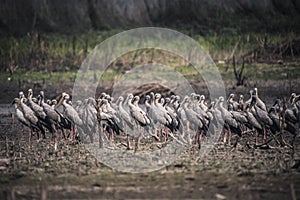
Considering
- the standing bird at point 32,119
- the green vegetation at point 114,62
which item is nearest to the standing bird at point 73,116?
the standing bird at point 32,119

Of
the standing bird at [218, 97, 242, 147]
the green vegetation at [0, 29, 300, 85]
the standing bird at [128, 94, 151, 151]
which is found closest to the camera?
the standing bird at [218, 97, 242, 147]

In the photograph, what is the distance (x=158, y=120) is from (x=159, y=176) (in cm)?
290

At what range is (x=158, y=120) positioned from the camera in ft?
47.5

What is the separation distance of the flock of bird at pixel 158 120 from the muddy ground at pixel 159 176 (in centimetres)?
39

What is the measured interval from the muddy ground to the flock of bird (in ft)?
1.29

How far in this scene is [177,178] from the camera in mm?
11469

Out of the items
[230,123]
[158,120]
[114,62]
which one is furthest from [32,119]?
[114,62]

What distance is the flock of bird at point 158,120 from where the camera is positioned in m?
14.1

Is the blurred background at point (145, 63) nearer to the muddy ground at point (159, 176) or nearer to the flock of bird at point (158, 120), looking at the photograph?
the muddy ground at point (159, 176)

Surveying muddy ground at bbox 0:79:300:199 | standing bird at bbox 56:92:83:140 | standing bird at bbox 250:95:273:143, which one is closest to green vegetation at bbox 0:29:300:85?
standing bird at bbox 56:92:83:140

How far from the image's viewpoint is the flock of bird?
14.1m

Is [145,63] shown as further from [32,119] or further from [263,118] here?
[263,118]

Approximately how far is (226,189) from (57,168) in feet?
8.24

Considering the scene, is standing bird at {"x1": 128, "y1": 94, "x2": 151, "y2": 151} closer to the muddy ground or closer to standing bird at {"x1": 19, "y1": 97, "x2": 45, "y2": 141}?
the muddy ground
